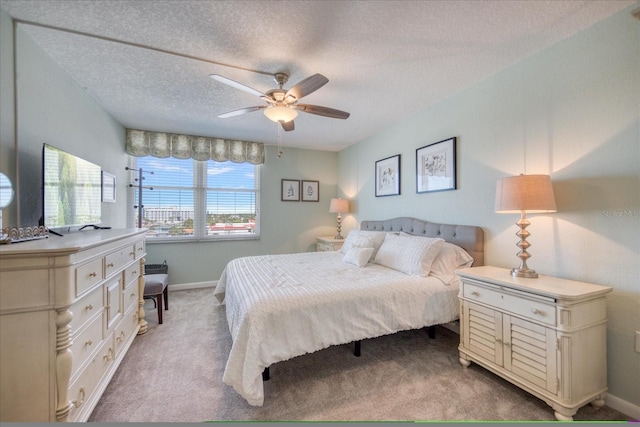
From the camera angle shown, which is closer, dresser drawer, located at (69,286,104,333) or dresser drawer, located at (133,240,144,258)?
dresser drawer, located at (69,286,104,333)

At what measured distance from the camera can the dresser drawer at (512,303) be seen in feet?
4.99

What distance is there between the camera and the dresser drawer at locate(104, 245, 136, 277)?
5.63 ft

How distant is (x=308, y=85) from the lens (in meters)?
1.93

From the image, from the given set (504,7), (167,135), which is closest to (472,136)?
(504,7)

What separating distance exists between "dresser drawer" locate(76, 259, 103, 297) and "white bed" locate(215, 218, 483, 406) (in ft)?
2.84

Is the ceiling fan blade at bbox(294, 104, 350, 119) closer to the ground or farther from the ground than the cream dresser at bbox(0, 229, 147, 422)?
farther from the ground

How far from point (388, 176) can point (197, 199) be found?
10.1ft

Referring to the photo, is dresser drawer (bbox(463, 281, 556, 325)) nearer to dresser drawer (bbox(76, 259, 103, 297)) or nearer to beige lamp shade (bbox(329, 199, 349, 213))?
dresser drawer (bbox(76, 259, 103, 297))

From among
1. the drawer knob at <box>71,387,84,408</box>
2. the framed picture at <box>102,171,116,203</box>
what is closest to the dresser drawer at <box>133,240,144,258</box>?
the framed picture at <box>102,171,116,203</box>

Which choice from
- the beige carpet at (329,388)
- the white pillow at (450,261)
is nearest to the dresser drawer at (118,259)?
the beige carpet at (329,388)

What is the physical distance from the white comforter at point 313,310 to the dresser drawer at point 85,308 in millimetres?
823

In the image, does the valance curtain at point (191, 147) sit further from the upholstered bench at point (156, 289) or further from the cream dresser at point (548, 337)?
the cream dresser at point (548, 337)

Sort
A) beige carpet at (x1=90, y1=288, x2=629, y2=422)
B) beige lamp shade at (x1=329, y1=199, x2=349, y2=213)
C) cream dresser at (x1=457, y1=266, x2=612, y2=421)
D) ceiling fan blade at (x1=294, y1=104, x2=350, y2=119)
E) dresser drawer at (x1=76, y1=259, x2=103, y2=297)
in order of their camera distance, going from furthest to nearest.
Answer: beige lamp shade at (x1=329, y1=199, x2=349, y2=213)
ceiling fan blade at (x1=294, y1=104, x2=350, y2=119)
beige carpet at (x1=90, y1=288, x2=629, y2=422)
cream dresser at (x1=457, y1=266, x2=612, y2=421)
dresser drawer at (x1=76, y1=259, x2=103, y2=297)

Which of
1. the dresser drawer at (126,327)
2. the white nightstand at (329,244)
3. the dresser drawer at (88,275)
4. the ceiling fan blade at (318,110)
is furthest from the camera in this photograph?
the white nightstand at (329,244)
